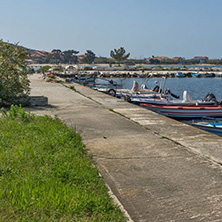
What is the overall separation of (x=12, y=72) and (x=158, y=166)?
942 cm

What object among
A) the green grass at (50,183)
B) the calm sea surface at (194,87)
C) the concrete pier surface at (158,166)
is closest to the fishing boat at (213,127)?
the concrete pier surface at (158,166)

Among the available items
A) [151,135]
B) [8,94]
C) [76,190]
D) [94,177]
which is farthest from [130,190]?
[8,94]

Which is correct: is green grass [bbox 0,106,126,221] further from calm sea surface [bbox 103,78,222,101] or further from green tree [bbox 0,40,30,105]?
calm sea surface [bbox 103,78,222,101]

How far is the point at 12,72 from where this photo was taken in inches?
526

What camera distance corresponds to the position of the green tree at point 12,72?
12.9 m

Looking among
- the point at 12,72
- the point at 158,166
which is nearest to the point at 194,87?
the point at 12,72

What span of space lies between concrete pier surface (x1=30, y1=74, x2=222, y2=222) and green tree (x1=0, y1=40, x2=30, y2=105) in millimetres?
3992

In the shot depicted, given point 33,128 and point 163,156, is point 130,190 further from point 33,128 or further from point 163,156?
point 33,128

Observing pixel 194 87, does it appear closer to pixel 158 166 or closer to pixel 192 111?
pixel 192 111

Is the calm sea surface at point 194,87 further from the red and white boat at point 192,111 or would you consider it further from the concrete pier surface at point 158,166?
the concrete pier surface at point 158,166

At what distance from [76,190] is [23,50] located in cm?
1070

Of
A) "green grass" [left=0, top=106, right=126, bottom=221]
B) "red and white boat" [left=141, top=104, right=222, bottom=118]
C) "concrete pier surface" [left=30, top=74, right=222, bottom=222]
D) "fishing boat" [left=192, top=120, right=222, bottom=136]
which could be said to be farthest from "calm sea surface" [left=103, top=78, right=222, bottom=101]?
"green grass" [left=0, top=106, right=126, bottom=221]

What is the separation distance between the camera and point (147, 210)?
4160 mm

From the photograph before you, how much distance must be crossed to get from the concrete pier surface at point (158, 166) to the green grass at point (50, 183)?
0.41 m
